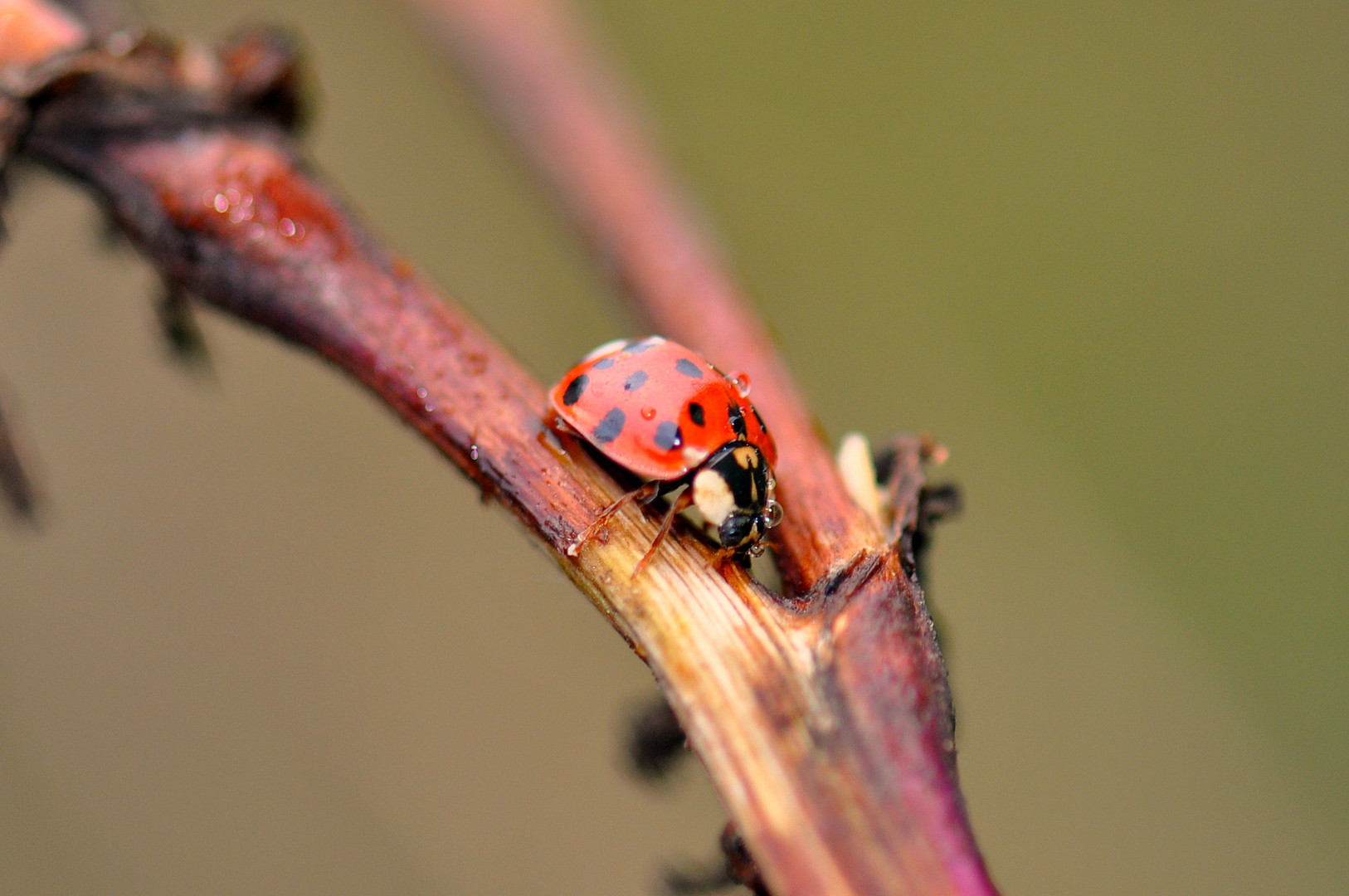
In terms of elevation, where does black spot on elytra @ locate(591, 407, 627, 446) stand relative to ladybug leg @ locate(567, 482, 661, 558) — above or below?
above

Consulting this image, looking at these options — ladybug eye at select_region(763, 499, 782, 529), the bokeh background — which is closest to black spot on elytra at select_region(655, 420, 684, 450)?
ladybug eye at select_region(763, 499, 782, 529)

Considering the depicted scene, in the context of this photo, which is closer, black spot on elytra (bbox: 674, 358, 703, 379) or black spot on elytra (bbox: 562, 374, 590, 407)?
black spot on elytra (bbox: 562, 374, 590, 407)

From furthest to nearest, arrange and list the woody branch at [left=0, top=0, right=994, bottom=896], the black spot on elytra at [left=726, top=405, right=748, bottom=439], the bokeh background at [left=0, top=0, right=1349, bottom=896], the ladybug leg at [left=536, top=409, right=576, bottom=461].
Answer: the bokeh background at [left=0, top=0, right=1349, bottom=896]
the black spot on elytra at [left=726, top=405, right=748, bottom=439]
the ladybug leg at [left=536, top=409, right=576, bottom=461]
the woody branch at [left=0, top=0, right=994, bottom=896]

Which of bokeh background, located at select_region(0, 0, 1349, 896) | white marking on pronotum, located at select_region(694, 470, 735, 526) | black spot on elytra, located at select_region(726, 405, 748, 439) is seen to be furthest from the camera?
bokeh background, located at select_region(0, 0, 1349, 896)

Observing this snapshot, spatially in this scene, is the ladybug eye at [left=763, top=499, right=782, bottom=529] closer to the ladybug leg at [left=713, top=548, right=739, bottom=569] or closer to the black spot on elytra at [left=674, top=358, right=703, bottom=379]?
the ladybug leg at [left=713, top=548, right=739, bottom=569]

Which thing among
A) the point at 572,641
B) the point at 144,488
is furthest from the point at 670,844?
the point at 144,488

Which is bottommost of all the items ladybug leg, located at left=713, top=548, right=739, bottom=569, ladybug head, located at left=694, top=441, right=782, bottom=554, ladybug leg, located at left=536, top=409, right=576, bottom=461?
ladybug leg, located at left=713, top=548, right=739, bottom=569

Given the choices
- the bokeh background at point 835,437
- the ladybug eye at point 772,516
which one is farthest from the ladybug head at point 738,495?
the bokeh background at point 835,437

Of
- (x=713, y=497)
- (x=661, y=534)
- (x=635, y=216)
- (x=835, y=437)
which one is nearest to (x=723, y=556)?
(x=661, y=534)
